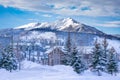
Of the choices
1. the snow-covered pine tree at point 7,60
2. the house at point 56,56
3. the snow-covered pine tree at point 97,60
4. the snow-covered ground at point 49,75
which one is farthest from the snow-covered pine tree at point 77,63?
the house at point 56,56

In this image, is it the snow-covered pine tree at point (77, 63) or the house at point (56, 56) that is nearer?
the snow-covered pine tree at point (77, 63)

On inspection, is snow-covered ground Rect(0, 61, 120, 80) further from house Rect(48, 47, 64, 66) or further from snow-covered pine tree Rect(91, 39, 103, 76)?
house Rect(48, 47, 64, 66)

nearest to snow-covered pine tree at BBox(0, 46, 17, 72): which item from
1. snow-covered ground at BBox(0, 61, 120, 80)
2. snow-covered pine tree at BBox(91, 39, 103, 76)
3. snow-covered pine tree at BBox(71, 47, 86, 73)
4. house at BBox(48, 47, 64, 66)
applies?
snow-covered ground at BBox(0, 61, 120, 80)

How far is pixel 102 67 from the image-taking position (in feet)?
157

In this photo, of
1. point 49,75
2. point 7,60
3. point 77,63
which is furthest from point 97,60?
point 7,60

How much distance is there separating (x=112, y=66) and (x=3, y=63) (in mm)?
23072

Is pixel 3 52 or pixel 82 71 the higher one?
pixel 3 52

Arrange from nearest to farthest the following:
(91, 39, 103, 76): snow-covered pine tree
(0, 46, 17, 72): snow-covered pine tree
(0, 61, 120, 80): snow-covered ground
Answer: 1. (0, 61, 120, 80): snow-covered ground
2. (0, 46, 17, 72): snow-covered pine tree
3. (91, 39, 103, 76): snow-covered pine tree

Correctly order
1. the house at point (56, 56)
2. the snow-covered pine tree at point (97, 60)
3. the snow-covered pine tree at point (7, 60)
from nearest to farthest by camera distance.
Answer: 1. the snow-covered pine tree at point (7, 60)
2. the snow-covered pine tree at point (97, 60)
3. the house at point (56, 56)

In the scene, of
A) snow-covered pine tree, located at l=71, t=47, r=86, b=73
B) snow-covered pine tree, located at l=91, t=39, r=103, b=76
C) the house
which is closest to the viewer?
snow-covered pine tree, located at l=71, t=47, r=86, b=73

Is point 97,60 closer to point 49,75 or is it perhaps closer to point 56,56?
point 49,75

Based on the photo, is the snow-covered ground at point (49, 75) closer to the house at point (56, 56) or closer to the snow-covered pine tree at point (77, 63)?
the snow-covered pine tree at point (77, 63)

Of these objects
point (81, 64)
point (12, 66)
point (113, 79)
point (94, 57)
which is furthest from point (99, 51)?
point (113, 79)

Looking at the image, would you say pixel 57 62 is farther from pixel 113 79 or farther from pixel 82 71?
pixel 113 79
